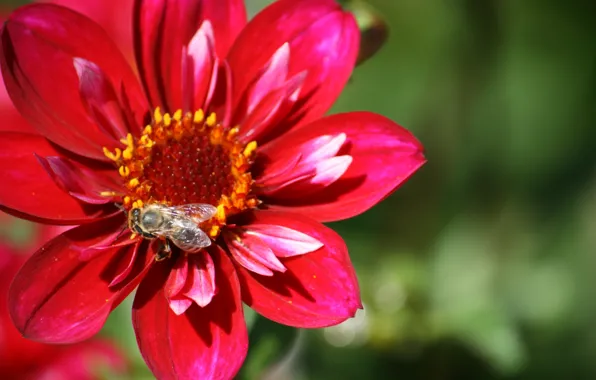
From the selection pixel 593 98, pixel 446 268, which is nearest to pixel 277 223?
pixel 446 268

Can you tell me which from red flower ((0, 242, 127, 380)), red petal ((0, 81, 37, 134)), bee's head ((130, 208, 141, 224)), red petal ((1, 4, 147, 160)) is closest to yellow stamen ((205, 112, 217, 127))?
red petal ((1, 4, 147, 160))

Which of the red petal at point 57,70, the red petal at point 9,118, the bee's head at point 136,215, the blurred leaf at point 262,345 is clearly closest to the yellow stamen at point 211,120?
the red petal at point 57,70

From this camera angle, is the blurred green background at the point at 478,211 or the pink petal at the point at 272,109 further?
the blurred green background at the point at 478,211

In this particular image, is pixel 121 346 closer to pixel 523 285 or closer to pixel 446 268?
pixel 446 268

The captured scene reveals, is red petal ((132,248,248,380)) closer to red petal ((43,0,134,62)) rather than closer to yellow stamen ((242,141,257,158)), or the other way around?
yellow stamen ((242,141,257,158))

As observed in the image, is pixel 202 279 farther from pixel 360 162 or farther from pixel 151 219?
pixel 360 162

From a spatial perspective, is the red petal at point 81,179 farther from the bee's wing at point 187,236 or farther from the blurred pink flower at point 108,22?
the blurred pink flower at point 108,22
